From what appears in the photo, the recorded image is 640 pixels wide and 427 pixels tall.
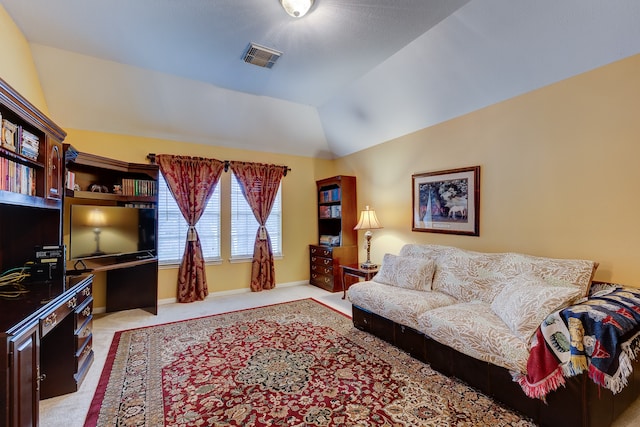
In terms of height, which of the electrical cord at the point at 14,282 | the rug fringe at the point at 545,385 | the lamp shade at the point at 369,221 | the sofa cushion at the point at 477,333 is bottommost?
the rug fringe at the point at 545,385

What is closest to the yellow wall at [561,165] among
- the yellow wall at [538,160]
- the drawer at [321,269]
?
the yellow wall at [538,160]

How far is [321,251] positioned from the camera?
525cm

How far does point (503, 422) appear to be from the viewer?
5.83ft

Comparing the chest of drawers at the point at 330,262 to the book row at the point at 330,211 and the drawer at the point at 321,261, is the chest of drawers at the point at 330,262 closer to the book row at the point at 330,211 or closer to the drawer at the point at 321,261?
the drawer at the point at 321,261

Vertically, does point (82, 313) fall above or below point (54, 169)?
below

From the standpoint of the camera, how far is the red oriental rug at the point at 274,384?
72.9 inches

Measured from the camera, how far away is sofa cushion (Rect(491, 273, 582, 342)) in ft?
6.21

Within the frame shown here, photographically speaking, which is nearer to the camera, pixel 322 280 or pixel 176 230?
pixel 176 230

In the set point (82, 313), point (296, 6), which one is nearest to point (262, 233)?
point (82, 313)

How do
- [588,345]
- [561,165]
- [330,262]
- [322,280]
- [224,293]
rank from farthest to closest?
[322,280], [330,262], [224,293], [561,165], [588,345]

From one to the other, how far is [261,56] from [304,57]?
48cm

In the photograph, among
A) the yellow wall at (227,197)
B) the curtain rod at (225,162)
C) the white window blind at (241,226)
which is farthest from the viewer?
the white window blind at (241,226)

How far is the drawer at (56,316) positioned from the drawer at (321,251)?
3512mm

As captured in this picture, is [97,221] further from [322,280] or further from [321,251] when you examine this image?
[322,280]
